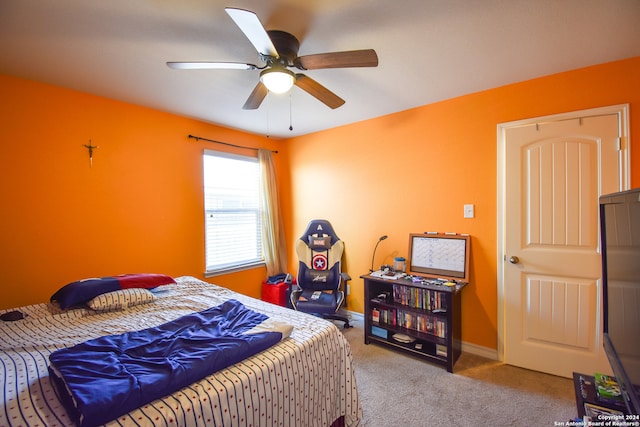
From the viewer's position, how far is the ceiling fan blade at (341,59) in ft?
4.91

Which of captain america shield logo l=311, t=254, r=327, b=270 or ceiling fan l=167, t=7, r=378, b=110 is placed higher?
ceiling fan l=167, t=7, r=378, b=110

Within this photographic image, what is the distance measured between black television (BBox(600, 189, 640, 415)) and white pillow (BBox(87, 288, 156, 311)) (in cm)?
258

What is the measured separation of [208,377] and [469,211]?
2527mm

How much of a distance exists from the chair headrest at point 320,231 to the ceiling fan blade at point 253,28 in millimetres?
2206

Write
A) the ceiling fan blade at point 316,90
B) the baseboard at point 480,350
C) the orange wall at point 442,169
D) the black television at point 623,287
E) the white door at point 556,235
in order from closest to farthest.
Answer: the black television at point 623,287, the ceiling fan blade at point 316,90, the white door at point 556,235, the orange wall at point 442,169, the baseboard at point 480,350

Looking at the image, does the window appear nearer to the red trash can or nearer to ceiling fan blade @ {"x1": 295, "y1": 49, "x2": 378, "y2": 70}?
the red trash can

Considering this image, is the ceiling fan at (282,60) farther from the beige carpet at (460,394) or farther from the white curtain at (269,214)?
the beige carpet at (460,394)

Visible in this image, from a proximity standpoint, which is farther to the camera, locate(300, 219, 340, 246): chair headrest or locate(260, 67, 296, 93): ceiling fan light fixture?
locate(300, 219, 340, 246): chair headrest

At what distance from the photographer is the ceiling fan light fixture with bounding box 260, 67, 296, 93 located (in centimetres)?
163

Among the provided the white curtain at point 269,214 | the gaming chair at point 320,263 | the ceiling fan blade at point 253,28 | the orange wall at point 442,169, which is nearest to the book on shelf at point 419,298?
the orange wall at point 442,169

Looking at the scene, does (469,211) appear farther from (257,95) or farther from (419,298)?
(257,95)

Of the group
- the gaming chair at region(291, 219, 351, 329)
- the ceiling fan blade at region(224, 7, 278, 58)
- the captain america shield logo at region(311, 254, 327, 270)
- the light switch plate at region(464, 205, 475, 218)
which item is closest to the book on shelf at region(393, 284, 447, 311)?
the gaming chair at region(291, 219, 351, 329)

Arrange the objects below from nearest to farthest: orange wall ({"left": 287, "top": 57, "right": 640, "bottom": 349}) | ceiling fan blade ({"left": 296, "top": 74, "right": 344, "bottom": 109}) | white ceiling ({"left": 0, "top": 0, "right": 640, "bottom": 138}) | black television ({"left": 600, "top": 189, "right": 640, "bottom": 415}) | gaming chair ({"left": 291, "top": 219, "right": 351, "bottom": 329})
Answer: black television ({"left": 600, "top": 189, "right": 640, "bottom": 415}) → white ceiling ({"left": 0, "top": 0, "right": 640, "bottom": 138}) → ceiling fan blade ({"left": 296, "top": 74, "right": 344, "bottom": 109}) → orange wall ({"left": 287, "top": 57, "right": 640, "bottom": 349}) → gaming chair ({"left": 291, "top": 219, "right": 351, "bottom": 329})

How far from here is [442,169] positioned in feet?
9.18
